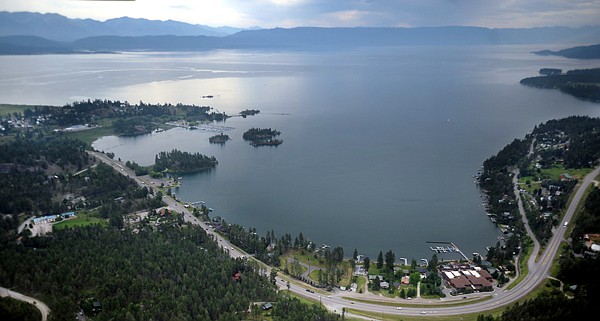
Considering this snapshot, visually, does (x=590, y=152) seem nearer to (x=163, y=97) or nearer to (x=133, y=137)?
(x=133, y=137)

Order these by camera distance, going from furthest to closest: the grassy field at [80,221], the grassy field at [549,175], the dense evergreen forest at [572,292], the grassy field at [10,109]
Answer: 1. the grassy field at [10,109]
2. the grassy field at [549,175]
3. the grassy field at [80,221]
4. the dense evergreen forest at [572,292]

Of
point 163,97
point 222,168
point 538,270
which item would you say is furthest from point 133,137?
point 538,270

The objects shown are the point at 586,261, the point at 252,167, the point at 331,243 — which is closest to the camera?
the point at 586,261

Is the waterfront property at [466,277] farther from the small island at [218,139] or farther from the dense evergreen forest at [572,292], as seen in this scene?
the small island at [218,139]

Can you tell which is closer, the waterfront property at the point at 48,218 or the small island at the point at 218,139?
the waterfront property at the point at 48,218

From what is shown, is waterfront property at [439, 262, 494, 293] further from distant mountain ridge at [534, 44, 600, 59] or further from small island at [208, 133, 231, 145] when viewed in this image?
distant mountain ridge at [534, 44, 600, 59]

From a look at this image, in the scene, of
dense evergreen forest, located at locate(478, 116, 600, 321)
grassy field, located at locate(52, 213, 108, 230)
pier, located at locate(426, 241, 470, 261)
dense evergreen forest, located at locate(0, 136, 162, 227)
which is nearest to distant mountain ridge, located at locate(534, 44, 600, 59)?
dense evergreen forest, located at locate(478, 116, 600, 321)

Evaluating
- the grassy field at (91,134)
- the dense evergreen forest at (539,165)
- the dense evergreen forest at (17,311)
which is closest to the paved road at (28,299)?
the dense evergreen forest at (17,311)
